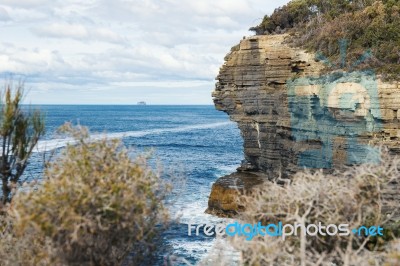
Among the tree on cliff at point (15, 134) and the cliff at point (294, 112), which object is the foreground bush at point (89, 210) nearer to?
the tree on cliff at point (15, 134)

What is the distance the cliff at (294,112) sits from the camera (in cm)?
2657

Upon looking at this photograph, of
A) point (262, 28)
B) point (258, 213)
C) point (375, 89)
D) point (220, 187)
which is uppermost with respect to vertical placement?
point (262, 28)

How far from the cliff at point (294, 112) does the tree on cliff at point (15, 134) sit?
46.8ft

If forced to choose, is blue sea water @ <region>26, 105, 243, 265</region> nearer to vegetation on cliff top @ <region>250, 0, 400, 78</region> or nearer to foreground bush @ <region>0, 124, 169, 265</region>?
foreground bush @ <region>0, 124, 169, 265</region>

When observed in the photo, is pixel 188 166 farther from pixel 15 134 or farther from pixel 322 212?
pixel 322 212

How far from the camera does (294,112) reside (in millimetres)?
32875

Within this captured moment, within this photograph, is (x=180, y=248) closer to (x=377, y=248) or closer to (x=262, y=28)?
(x=377, y=248)

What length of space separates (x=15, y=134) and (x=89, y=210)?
6.80 m

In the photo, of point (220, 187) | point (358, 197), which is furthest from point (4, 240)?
point (220, 187)

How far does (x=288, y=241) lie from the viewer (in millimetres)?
13227

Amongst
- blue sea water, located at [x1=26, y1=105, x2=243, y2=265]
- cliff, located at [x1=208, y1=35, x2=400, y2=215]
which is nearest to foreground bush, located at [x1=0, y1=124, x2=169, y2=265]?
blue sea water, located at [x1=26, y1=105, x2=243, y2=265]

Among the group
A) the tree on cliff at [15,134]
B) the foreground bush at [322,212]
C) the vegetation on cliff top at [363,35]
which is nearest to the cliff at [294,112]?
the vegetation on cliff top at [363,35]

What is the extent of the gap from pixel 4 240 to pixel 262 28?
37.7m

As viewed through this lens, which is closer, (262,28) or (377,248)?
(377,248)
